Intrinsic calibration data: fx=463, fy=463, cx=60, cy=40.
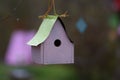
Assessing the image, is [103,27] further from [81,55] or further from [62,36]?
[62,36]

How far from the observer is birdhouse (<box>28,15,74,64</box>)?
1750 millimetres

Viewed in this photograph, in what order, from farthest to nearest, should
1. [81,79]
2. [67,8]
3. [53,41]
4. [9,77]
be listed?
1. [9,77]
2. [81,79]
3. [67,8]
4. [53,41]

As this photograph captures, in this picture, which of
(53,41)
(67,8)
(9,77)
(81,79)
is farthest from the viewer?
(9,77)

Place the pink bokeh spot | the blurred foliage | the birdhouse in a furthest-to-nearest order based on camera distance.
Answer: the blurred foliage < the pink bokeh spot < the birdhouse

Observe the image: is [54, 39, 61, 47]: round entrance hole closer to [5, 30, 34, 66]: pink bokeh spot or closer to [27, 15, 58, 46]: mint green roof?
[27, 15, 58, 46]: mint green roof

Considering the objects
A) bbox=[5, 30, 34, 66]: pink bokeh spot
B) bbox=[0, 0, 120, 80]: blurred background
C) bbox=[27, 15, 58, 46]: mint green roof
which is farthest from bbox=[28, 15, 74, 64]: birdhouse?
bbox=[0, 0, 120, 80]: blurred background

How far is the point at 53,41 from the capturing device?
177cm

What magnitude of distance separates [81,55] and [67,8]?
1.46 ft

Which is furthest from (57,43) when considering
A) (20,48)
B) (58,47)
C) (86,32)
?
(86,32)

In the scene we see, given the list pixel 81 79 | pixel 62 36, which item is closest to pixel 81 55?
pixel 81 79

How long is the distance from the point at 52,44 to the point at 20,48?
1798 millimetres

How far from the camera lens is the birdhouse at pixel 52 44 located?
175 centimetres

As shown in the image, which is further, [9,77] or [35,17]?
[9,77]

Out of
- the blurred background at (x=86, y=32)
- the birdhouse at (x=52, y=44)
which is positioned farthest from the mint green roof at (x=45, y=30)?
the blurred background at (x=86, y=32)
